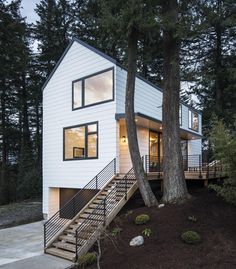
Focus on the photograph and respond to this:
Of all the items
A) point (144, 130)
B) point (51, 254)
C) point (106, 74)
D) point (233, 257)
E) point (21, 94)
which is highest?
point (21, 94)

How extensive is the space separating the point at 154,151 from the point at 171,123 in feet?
16.9

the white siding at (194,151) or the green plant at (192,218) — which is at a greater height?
the white siding at (194,151)

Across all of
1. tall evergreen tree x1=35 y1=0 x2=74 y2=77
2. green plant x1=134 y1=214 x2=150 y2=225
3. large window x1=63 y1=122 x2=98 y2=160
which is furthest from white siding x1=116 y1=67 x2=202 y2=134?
tall evergreen tree x1=35 y1=0 x2=74 y2=77

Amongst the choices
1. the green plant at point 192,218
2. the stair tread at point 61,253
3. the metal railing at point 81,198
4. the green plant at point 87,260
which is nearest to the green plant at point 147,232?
the green plant at point 192,218

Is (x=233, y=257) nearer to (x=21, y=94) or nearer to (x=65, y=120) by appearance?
(x=65, y=120)

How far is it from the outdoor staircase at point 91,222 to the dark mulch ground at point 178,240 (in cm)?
40

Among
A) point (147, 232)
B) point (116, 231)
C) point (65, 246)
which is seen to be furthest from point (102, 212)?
point (147, 232)

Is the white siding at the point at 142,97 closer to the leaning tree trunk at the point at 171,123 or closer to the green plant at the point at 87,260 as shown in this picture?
the leaning tree trunk at the point at 171,123

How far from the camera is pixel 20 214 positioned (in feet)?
52.4

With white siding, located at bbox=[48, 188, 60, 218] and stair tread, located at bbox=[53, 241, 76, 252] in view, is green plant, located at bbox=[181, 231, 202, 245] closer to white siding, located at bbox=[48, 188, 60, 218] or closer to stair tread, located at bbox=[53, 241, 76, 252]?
stair tread, located at bbox=[53, 241, 76, 252]

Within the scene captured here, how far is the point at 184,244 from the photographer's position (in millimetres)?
7574

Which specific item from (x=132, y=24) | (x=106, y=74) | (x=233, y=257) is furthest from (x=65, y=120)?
(x=233, y=257)

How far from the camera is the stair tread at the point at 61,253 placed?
841 centimetres

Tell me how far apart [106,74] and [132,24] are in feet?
13.2
